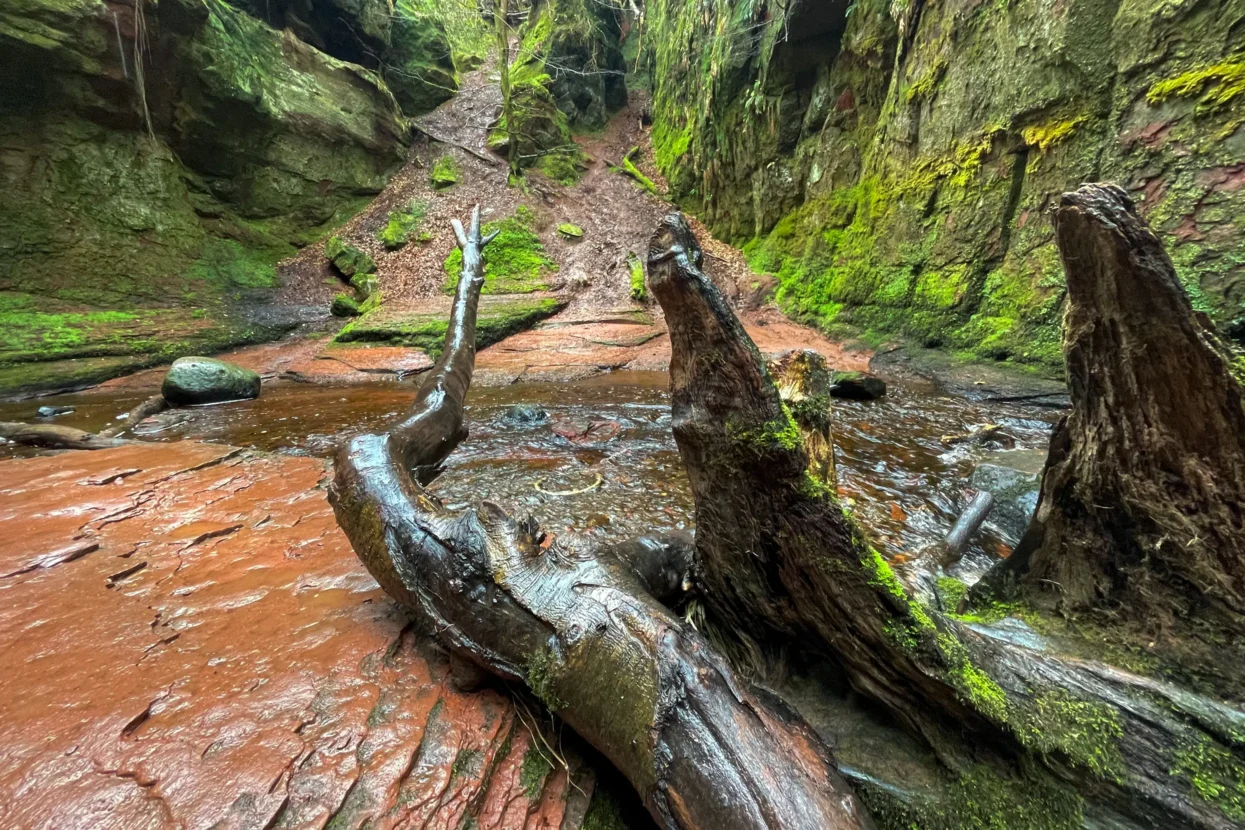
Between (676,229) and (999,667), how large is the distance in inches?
62.9

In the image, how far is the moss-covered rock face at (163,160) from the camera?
8.86m

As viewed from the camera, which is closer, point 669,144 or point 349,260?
point 349,260

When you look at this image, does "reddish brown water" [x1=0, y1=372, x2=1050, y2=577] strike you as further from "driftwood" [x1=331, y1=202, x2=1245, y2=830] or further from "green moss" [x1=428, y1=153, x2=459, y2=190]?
"green moss" [x1=428, y1=153, x2=459, y2=190]

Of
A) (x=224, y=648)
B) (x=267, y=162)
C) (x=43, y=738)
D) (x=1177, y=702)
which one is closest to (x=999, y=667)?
(x=1177, y=702)

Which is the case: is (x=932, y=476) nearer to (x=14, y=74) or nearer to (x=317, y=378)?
(x=317, y=378)

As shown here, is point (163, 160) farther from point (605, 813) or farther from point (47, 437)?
point (605, 813)

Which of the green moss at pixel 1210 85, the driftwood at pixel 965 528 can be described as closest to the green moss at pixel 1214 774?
the driftwood at pixel 965 528

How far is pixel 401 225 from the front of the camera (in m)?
14.4

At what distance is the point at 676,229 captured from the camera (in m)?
1.57

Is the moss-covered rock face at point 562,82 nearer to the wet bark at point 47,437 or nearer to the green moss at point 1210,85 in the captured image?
the wet bark at point 47,437

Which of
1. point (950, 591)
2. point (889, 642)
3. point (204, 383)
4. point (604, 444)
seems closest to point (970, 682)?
point (889, 642)

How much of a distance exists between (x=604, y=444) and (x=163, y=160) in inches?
529

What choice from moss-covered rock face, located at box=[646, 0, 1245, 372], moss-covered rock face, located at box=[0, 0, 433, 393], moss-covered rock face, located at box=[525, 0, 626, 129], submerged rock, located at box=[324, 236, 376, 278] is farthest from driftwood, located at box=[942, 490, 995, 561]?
moss-covered rock face, located at box=[525, 0, 626, 129]

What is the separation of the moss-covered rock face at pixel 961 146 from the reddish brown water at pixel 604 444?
194 centimetres
